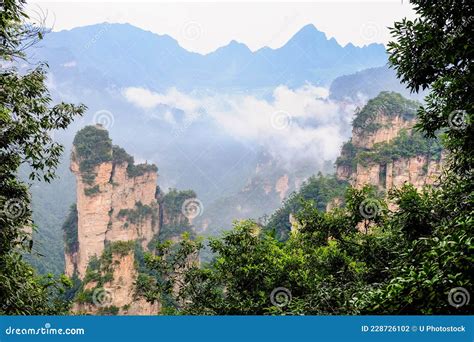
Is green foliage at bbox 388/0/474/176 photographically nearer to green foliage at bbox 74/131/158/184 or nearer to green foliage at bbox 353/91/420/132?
green foliage at bbox 353/91/420/132

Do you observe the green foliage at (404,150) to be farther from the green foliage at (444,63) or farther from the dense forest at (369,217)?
the green foliage at (444,63)

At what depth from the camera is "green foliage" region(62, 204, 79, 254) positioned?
53.9 meters

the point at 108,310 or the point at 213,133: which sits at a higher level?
the point at 213,133

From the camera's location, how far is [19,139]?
21.3 ft

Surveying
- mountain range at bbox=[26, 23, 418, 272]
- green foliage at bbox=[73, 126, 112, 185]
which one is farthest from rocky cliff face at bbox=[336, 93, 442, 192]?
mountain range at bbox=[26, 23, 418, 272]

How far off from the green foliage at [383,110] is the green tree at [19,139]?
46.9 meters

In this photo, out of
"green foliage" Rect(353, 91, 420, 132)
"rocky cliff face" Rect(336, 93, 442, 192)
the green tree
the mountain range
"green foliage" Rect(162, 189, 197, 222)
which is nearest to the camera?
the green tree

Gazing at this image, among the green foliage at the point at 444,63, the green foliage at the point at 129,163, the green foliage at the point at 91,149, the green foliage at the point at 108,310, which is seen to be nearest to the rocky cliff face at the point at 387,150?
the green foliage at the point at 108,310

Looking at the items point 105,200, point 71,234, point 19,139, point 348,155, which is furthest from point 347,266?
point 71,234

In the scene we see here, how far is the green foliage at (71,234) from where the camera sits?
53938 millimetres

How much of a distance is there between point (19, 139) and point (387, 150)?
43.3 m

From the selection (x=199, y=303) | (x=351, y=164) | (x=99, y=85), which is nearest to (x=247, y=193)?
(x=351, y=164)

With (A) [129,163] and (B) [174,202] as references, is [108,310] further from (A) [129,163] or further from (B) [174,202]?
(B) [174,202]

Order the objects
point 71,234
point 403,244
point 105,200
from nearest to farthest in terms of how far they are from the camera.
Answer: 1. point 403,244
2. point 105,200
3. point 71,234
